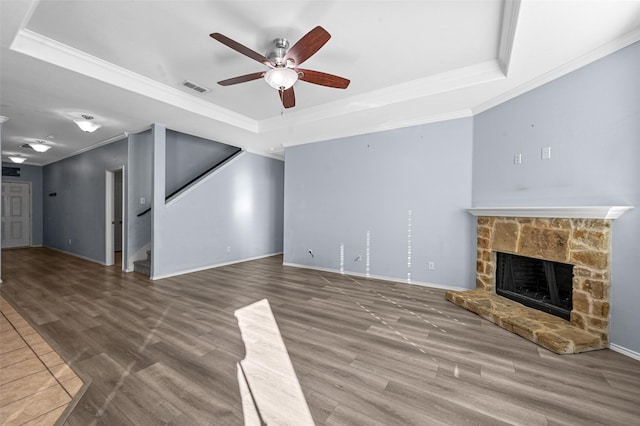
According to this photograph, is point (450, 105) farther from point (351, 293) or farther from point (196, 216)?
point (196, 216)

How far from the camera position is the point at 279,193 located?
7625 mm

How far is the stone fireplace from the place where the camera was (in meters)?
2.46

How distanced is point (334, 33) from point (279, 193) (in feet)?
17.5

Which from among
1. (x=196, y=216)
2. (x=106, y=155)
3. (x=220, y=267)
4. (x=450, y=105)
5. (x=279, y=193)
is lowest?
(x=220, y=267)

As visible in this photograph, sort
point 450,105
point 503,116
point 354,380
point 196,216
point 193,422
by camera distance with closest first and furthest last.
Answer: point 193,422 → point 354,380 → point 503,116 → point 450,105 → point 196,216

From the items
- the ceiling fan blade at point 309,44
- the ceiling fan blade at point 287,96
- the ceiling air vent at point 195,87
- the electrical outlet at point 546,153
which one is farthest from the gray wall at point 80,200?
the electrical outlet at point 546,153

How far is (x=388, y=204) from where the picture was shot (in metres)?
→ 4.78

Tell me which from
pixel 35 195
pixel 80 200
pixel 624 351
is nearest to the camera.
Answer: pixel 624 351

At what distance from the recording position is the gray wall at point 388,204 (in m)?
4.16

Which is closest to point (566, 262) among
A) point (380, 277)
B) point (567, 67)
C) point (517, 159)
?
point (517, 159)

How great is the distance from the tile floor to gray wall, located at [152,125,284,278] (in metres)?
2.29

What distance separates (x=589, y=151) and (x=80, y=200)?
9.86 meters

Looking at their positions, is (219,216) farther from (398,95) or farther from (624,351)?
(624,351)

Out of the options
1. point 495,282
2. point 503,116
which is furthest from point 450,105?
point 495,282
